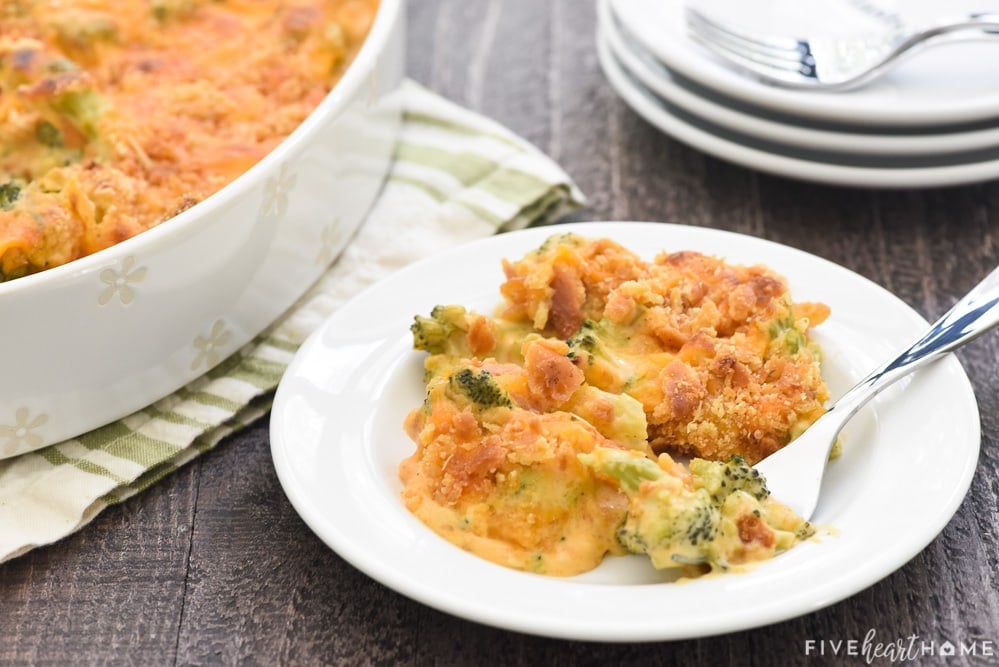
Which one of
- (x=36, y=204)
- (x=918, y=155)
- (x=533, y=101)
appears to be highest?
(x=36, y=204)

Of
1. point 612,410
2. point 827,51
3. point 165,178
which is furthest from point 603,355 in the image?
point 827,51

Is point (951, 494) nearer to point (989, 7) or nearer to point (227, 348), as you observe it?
point (227, 348)

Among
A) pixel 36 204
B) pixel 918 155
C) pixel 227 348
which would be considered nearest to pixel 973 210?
pixel 918 155

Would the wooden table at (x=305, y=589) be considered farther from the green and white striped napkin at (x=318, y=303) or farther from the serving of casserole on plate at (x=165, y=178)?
the serving of casserole on plate at (x=165, y=178)

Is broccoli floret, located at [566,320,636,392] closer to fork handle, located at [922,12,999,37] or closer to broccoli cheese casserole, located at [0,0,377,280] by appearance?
broccoli cheese casserole, located at [0,0,377,280]

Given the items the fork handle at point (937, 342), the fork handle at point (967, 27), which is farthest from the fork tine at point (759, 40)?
the fork handle at point (937, 342)

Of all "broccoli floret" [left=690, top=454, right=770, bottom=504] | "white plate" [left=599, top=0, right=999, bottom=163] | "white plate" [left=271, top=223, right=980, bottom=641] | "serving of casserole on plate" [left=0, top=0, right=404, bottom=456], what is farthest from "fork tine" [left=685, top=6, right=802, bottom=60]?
"broccoli floret" [left=690, top=454, right=770, bottom=504]
